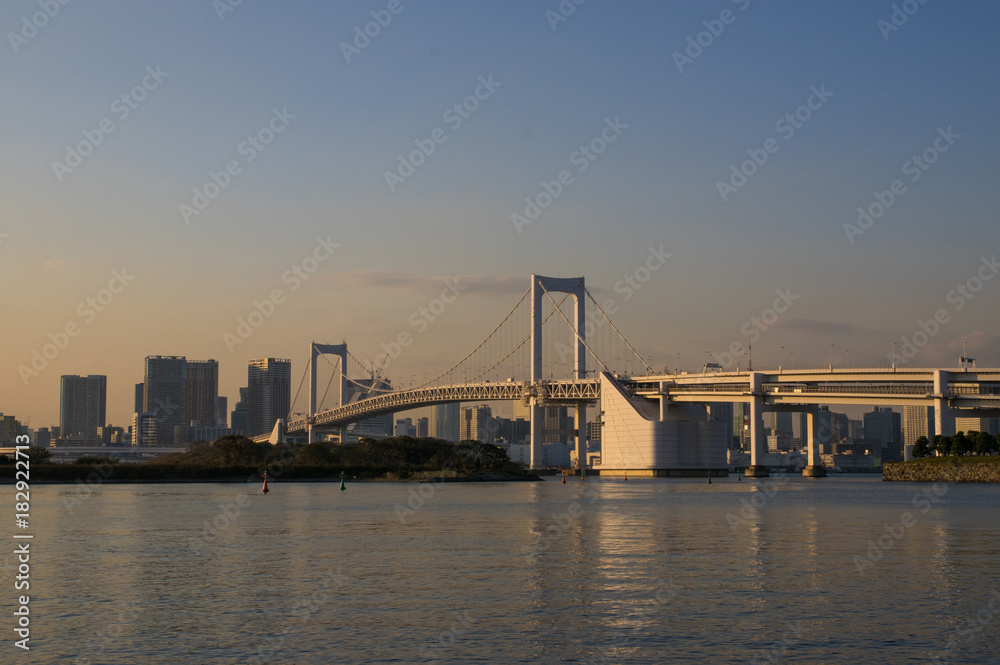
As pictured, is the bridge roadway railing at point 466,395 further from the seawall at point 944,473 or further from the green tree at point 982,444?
the green tree at point 982,444

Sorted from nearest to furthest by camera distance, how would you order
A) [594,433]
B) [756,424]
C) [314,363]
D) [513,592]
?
[513,592], [756,424], [314,363], [594,433]

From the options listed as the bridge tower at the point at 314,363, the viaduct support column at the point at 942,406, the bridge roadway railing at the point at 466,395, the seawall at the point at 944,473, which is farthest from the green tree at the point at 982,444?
the bridge tower at the point at 314,363

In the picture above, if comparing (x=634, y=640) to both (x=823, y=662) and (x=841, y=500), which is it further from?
(x=841, y=500)

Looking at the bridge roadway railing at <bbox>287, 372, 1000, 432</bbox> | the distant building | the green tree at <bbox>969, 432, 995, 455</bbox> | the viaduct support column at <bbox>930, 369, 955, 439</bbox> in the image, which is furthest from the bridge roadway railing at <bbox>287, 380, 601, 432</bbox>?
the distant building

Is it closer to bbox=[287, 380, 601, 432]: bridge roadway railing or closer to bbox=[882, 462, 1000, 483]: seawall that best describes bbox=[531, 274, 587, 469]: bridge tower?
bbox=[287, 380, 601, 432]: bridge roadway railing

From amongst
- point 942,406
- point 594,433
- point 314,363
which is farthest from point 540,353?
point 594,433

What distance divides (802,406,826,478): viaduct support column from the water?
5556 cm

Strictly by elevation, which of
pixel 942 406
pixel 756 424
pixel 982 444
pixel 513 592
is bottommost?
pixel 513 592

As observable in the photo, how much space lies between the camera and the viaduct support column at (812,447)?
83.1 meters

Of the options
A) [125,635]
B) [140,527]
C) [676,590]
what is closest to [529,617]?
[676,590]

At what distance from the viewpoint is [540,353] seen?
88438mm

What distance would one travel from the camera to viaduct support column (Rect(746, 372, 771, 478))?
77750 mm

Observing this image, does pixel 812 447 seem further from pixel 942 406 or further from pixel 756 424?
pixel 942 406

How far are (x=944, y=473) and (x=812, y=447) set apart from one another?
21.3 meters
